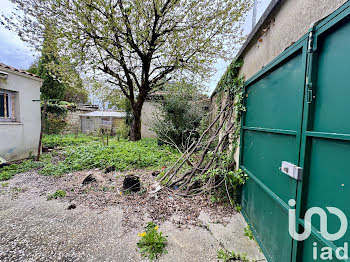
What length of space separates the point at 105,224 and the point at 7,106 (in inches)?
220

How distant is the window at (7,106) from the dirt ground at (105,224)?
8.66 ft

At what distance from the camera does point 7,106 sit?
5.05m

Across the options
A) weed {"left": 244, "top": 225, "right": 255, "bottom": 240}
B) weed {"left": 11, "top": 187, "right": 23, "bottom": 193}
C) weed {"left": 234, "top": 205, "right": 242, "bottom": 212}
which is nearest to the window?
weed {"left": 11, "top": 187, "right": 23, "bottom": 193}

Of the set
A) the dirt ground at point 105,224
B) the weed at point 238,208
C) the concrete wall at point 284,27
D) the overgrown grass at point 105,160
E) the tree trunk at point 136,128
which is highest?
the concrete wall at point 284,27

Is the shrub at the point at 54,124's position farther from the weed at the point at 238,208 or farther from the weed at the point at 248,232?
the weed at the point at 248,232

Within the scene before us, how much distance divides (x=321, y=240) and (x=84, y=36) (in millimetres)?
7843

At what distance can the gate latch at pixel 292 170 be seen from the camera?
1.24 meters

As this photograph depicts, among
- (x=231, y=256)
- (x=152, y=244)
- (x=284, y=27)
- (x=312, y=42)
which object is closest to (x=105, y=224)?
(x=152, y=244)

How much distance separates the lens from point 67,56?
614cm

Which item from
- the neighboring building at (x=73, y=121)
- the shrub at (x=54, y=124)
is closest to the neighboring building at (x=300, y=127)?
the shrub at (x=54, y=124)

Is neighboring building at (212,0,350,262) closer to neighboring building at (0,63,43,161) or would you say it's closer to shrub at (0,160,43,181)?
shrub at (0,160,43,181)

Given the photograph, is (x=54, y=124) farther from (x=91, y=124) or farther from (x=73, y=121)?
(x=91, y=124)

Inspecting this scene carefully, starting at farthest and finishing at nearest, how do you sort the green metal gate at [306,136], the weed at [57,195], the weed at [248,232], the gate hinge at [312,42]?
the weed at [57,195]
the weed at [248,232]
the gate hinge at [312,42]
the green metal gate at [306,136]

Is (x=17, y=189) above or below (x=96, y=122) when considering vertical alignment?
below
